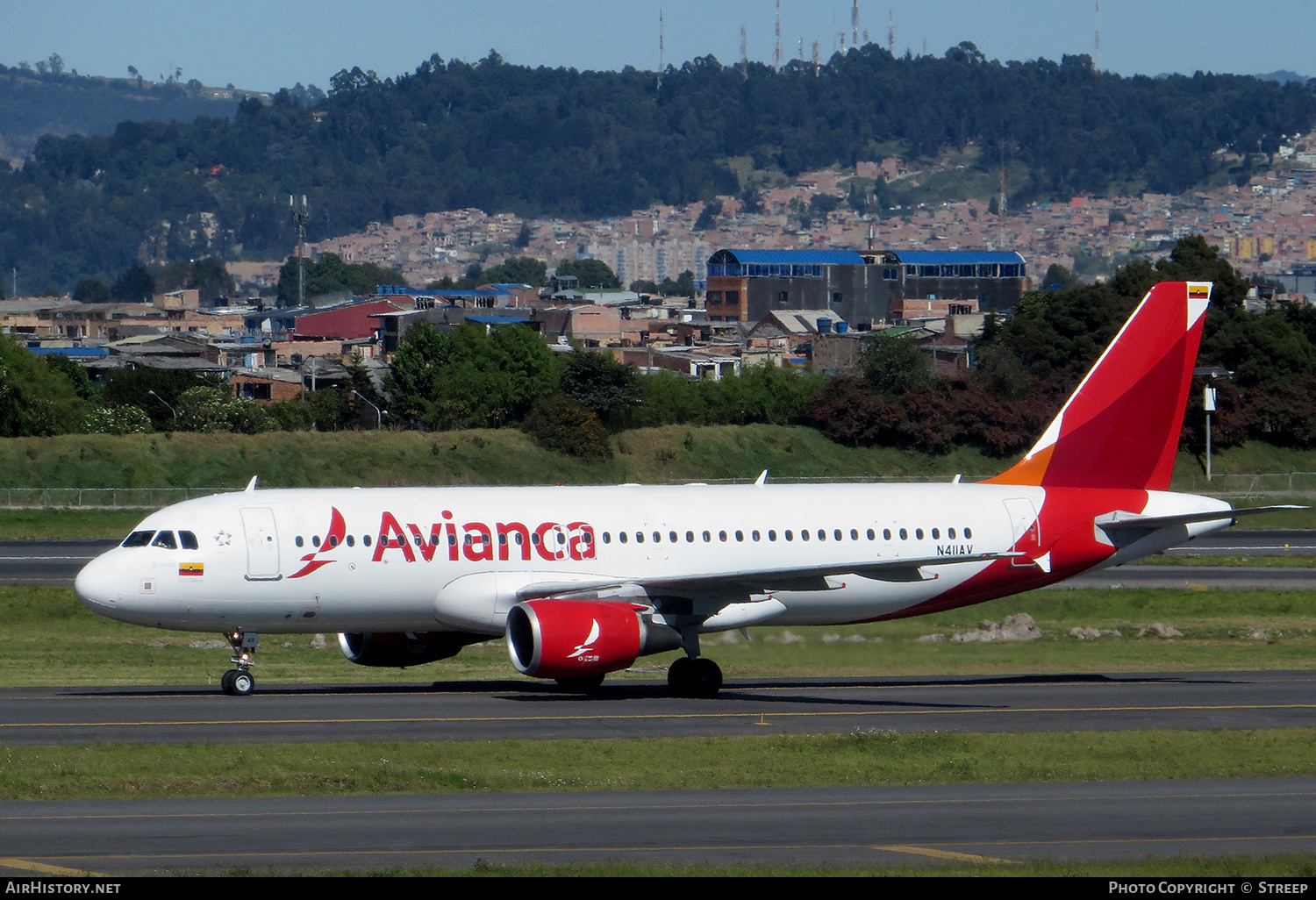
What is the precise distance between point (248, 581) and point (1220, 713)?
63.0 feet

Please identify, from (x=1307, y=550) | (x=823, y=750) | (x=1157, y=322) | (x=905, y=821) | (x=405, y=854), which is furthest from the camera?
(x=1307, y=550)

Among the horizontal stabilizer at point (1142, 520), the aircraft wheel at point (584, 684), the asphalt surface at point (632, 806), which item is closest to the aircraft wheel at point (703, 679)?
the asphalt surface at point (632, 806)

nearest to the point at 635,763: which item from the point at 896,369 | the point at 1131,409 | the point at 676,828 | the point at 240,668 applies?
the point at 676,828

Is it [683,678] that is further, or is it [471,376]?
[471,376]

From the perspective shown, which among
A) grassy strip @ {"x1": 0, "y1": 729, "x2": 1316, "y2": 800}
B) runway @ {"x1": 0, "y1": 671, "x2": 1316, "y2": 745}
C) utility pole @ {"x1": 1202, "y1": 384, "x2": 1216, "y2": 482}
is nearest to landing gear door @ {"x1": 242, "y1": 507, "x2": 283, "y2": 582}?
runway @ {"x1": 0, "y1": 671, "x2": 1316, "y2": 745}

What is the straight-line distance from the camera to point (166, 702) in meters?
34.8

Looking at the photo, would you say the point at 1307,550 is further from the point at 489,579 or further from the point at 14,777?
the point at 14,777

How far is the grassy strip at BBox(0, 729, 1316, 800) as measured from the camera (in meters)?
26.1

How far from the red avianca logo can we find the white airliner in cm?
4

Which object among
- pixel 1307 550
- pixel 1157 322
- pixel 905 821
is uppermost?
pixel 1157 322

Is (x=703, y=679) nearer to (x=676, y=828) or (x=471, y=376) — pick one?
(x=676, y=828)

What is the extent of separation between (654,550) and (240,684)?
899cm

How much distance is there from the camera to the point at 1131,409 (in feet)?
141
